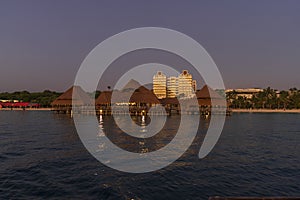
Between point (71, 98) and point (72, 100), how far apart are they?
1.27 meters

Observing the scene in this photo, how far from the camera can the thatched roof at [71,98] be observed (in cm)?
7200

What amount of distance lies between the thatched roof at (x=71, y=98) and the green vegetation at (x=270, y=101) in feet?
188

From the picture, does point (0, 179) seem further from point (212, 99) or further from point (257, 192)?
point (212, 99)

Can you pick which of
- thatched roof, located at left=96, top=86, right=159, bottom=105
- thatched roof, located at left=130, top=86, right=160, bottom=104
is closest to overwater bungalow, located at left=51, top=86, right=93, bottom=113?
thatched roof, located at left=96, top=86, right=159, bottom=105

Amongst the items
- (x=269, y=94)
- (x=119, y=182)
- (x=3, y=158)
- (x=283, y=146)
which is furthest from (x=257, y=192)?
(x=269, y=94)

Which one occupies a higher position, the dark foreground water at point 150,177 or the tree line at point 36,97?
the tree line at point 36,97

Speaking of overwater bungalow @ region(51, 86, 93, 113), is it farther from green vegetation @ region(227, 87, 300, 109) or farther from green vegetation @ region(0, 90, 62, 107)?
green vegetation @ region(227, 87, 300, 109)

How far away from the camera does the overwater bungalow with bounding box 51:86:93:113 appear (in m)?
72.0

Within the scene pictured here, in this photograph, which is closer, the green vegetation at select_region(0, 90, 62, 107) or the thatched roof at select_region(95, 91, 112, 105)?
the thatched roof at select_region(95, 91, 112, 105)

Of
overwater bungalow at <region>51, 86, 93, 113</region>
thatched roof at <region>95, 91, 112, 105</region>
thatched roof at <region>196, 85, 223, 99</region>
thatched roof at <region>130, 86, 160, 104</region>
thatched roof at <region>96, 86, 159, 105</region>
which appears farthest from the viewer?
overwater bungalow at <region>51, 86, 93, 113</region>

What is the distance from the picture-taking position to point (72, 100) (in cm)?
7300

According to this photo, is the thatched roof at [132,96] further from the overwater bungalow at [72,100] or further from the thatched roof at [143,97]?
the overwater bungalow at [72,100]

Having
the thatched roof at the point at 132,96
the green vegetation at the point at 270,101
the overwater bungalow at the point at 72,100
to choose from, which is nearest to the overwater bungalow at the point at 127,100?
the thatched roof at the point at 132,96

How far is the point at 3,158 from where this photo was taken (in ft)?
60.9
